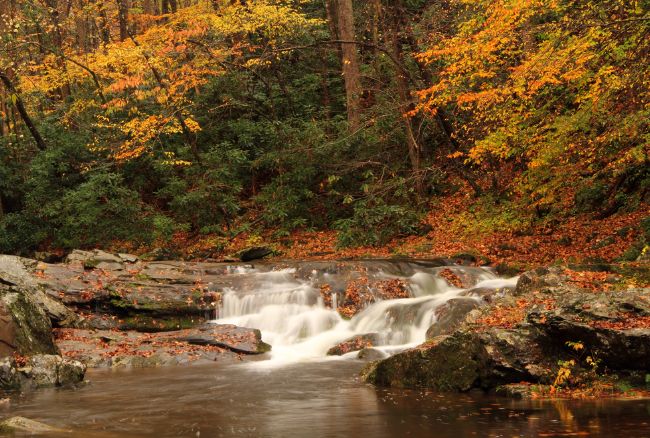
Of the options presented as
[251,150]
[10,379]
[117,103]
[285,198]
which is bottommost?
[10,379]

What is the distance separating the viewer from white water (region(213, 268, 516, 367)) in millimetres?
13078

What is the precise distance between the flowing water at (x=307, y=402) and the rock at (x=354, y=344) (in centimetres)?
20

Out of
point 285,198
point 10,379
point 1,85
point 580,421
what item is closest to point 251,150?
point 285,198

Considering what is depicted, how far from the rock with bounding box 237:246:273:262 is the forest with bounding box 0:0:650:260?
1788 millimetres

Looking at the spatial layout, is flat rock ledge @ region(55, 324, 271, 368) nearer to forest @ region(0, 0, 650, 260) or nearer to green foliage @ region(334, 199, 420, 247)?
forest @ region(0, 0, 650, 260)

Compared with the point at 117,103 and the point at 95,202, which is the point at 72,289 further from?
the point at 117,103

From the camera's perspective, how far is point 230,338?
43.9ft

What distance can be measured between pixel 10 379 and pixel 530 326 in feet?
24.1

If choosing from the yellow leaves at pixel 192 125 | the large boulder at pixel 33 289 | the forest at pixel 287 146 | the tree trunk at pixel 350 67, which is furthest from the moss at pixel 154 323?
the tree trunk at pixel 350 67

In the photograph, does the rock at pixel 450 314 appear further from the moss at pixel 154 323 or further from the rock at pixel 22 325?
the rock at pixel 22 325

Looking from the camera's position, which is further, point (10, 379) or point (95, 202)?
point (95, 202)

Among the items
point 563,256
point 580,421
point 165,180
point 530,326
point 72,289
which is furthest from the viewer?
point 165,180

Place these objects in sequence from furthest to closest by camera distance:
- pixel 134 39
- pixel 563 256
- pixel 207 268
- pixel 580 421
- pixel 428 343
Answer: pixel 134 39, pixel 207 268, pixel 563 256, pixel 428 343, pixel 580 421

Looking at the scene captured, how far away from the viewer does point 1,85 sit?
2359cm
